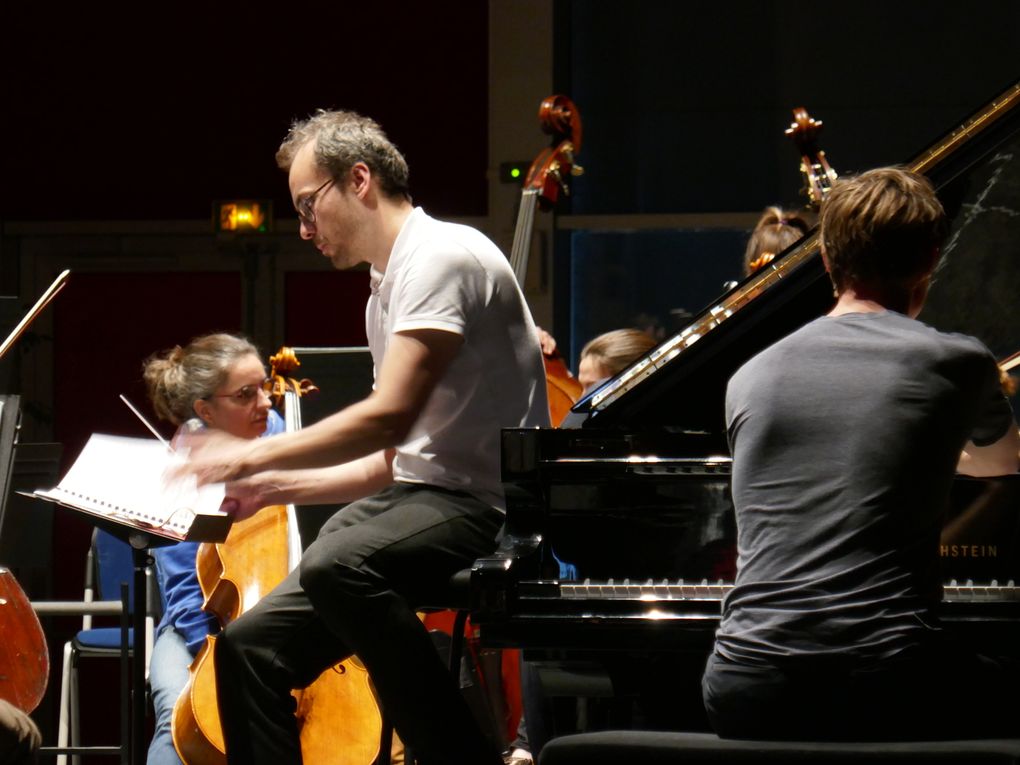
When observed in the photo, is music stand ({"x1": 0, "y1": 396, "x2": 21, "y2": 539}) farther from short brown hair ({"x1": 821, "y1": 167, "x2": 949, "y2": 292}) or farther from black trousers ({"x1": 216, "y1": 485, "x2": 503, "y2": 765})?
short brown hair ({"x1": 821, "y1": 167, "x2": 949, "y2": 292})

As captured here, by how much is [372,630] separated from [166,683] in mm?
1053

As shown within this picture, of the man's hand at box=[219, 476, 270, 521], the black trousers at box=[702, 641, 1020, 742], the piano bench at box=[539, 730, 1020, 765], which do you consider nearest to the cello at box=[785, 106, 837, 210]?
the man's hand at box=[219, 476, 270, 521]

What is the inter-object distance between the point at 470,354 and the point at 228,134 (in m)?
3.48

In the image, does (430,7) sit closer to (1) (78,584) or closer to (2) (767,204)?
(2) (767,204)

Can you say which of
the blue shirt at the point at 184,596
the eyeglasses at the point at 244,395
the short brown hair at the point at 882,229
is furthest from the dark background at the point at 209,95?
the short brown hair at the point at 882,229

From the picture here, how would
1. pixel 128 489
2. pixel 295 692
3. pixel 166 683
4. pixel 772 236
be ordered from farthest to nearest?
pixel 772 236 → pixel 166 683 → pixel 295 692 → pixel 128 489

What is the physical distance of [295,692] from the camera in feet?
9.00

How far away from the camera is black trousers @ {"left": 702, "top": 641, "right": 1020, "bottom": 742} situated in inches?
61.4

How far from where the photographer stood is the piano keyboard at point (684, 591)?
6.79ft

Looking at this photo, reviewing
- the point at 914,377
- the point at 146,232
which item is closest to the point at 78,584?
the point at 146,232

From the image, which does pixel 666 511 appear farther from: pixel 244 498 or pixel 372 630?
pixel 244 498

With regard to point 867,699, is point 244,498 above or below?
above

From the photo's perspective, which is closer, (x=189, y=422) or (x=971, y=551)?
(x=971, y=551)

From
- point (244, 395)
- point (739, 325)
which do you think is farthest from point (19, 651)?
point (739, 325)
